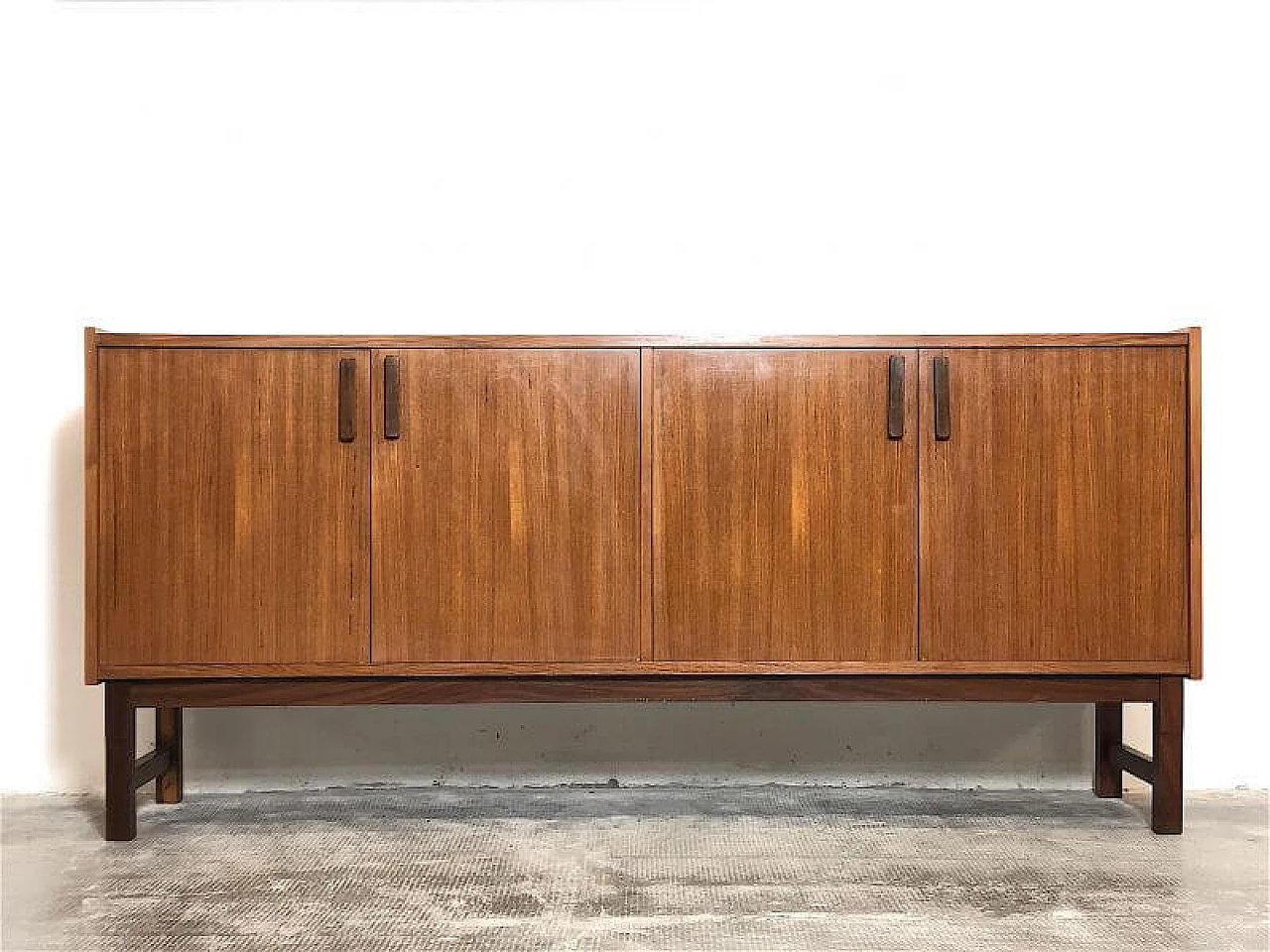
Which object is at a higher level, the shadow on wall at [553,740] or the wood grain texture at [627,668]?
the wood grain texture at [627,668]

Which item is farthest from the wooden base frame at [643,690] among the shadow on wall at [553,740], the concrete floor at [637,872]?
the shadow on wall at [553,740]

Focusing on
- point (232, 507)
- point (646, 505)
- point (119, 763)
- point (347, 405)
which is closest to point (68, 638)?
point (119, 763)

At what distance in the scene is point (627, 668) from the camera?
2.79 m

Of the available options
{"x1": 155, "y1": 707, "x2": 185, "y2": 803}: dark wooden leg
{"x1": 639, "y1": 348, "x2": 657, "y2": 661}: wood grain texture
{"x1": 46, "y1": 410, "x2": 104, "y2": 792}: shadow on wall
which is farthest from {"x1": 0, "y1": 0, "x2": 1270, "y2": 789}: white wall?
{"x1": 639, "y1": 348, "x2": 657, "y2": 661}: wood grain texture

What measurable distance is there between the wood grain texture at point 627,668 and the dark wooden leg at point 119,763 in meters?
0.07

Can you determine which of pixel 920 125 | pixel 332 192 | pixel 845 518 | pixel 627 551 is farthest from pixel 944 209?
pixel 332 192

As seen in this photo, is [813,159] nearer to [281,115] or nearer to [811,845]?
[281,115]

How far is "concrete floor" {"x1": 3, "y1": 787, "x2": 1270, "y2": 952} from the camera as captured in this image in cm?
224

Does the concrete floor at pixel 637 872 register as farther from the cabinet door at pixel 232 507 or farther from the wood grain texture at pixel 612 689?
the cabinet door at pixel 232 507

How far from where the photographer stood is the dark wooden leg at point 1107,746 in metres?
3.24

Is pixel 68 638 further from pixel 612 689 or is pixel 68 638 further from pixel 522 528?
pixel 612 689

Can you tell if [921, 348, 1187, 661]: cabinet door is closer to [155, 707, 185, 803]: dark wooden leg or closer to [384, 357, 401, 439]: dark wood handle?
[384, 357, 401, 439]: dark wood handle

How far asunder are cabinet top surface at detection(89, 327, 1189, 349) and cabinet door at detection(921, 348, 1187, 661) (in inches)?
1.2

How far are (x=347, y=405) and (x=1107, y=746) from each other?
6.84 ft
